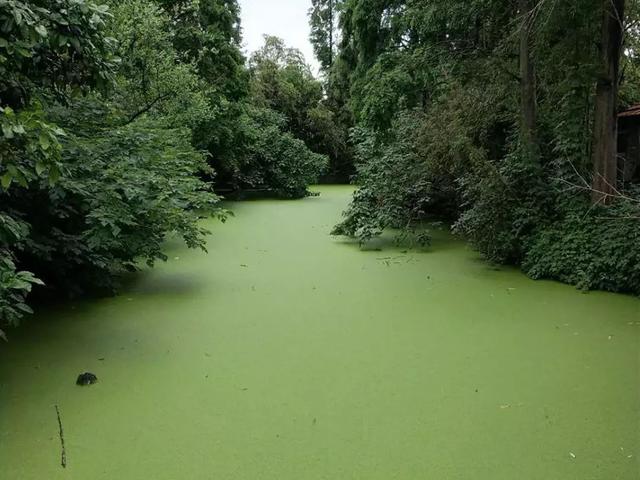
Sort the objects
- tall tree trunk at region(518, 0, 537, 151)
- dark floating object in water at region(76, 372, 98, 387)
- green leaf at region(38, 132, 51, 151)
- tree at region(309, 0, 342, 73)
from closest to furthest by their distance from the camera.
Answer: green leaf at region(38, 132, 51, 151)
dark floating object in water at region(76, 372, 98, 387)
tall tree trunk at region(518, 0, 537, 151)
tree at region(309, 0, 342, 73)

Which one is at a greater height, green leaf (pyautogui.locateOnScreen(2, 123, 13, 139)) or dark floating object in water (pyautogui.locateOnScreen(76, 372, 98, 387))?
green leaf (pyautogui.locateOnScreen(2, 123, 13, 139))

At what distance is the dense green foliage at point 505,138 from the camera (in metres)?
4.57

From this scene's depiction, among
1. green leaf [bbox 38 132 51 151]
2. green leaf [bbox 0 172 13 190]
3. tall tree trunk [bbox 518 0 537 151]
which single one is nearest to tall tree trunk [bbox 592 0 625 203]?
tall tree trunk [bbox 518 0 537 151]

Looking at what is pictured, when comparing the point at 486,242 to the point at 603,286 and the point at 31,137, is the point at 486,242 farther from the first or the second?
the point at 31,137

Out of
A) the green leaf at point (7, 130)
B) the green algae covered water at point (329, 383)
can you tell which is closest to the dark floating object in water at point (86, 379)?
the green algae covered water at point (329, 383)

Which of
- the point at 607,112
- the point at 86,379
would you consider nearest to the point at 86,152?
the point at 86,379

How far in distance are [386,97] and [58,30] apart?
4428 mm

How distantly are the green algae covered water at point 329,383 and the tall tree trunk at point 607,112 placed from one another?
3.97 ft

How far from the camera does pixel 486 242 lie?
5.25 m

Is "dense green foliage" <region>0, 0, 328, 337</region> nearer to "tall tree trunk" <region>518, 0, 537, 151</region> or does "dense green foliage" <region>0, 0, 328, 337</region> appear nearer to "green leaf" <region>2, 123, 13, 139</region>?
"green leaf" <region>2, 123, 13, 139</region>

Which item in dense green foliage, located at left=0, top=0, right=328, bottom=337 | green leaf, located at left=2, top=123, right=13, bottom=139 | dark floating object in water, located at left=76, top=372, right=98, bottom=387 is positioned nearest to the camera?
green leaf, located at left=2, top=123, right=13, bottom=139

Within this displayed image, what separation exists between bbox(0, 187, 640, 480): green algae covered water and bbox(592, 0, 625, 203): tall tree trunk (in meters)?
1.21

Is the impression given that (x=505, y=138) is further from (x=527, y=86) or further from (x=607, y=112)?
(x=607, y=112)

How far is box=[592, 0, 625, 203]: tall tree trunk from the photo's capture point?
465 cm
